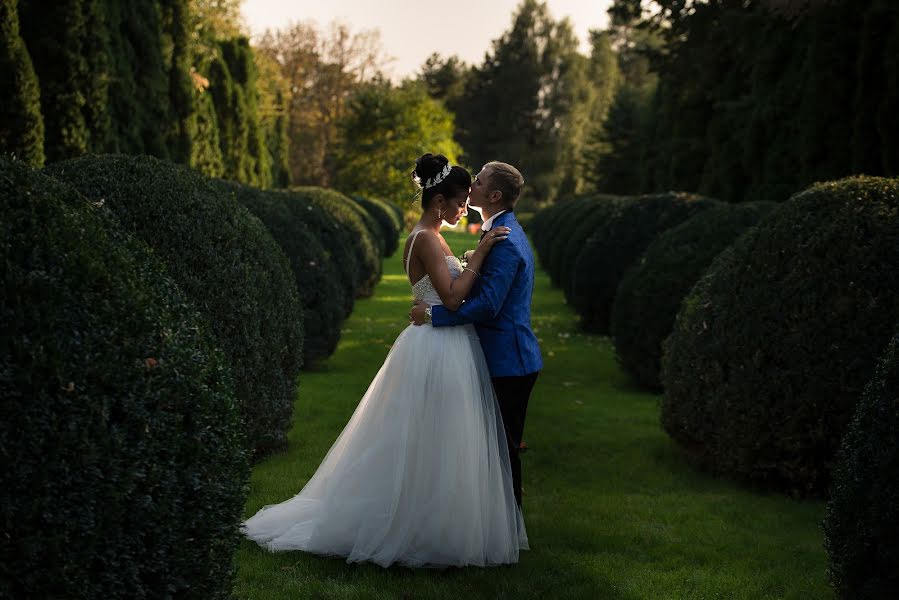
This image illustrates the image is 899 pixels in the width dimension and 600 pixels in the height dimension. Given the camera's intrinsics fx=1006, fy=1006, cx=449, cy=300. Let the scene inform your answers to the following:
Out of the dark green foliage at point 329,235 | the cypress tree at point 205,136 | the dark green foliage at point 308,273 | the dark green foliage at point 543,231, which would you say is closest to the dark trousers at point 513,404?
the dark green foliage at point 308,273

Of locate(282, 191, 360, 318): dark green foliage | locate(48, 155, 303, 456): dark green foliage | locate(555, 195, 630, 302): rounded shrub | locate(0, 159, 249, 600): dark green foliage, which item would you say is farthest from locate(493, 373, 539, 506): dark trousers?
locate(555, 195, 630, 302): rounded shrub

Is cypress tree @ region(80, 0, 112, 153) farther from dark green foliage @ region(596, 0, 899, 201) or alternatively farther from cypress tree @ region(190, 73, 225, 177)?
dark green foliage @ region(596, 0, 899, 201)

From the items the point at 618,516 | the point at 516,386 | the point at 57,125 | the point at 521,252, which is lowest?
the point at 618,516

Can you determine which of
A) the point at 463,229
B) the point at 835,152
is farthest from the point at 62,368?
the point at 463,229

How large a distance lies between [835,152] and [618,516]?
36.7ft

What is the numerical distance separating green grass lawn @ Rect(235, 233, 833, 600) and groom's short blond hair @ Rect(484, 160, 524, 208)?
6.59 feet

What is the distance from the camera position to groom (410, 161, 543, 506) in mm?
5414

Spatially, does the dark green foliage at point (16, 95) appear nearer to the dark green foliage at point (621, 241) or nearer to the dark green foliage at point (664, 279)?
the dark green foliage at point (621, 241)

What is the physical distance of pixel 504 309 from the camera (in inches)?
220

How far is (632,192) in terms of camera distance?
45.2 m

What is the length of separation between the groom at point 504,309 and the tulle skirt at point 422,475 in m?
0.10

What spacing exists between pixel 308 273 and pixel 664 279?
3.97 meters

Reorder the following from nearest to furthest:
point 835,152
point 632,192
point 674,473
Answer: point 674,473
point 835,152
point 632,192

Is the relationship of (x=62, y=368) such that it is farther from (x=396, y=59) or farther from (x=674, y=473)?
(x=396, y=59)
